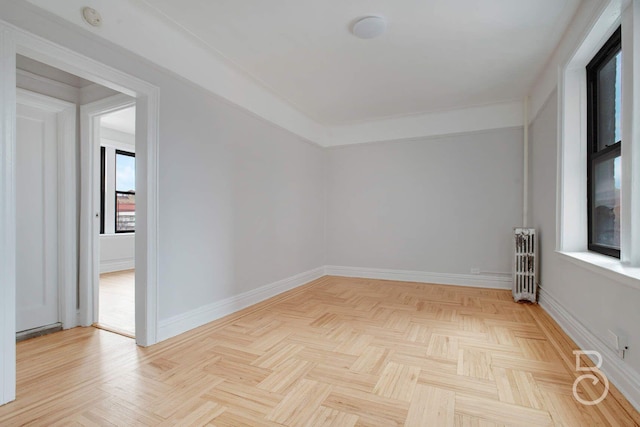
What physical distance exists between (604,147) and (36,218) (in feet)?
15.6

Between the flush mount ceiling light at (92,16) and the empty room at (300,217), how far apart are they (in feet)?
0.06

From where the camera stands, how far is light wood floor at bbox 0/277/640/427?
1615 mm

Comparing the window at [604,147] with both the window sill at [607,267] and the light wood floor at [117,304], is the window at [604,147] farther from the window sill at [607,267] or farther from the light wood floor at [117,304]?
the light wood floor at [117,304]

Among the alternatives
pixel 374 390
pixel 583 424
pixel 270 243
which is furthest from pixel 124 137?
pixel 583 424

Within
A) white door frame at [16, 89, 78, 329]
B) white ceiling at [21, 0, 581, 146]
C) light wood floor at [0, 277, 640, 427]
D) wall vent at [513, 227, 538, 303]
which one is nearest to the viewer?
light wood floor at [0, 277, 640, 427]

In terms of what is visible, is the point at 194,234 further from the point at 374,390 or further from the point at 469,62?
the point at 469,62

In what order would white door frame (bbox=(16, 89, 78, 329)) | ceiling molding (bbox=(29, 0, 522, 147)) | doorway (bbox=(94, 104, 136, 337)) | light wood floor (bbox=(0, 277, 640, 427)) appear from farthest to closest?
doorway (bbox=(94, 104, 136, 337)) → white door frame (bbox=(16, 89, 78, 329)) → ceiling molding (bbox=(29, 0, 522, 147)) → light wood floor (bbox=(0, 277, 640, 427))

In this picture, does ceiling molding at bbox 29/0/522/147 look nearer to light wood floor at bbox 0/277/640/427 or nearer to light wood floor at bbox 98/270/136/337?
light wood floor at bbox 0/277/640/427

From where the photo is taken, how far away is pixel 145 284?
8.19ft

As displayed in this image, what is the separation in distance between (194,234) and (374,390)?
200 centimetres

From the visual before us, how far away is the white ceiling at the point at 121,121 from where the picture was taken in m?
5.04

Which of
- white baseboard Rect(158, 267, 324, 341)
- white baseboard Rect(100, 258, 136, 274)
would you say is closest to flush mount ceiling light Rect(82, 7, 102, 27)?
white baseboard Rect(158, 267, 324, 341)

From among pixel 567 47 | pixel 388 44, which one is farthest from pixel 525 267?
pixel 388 44

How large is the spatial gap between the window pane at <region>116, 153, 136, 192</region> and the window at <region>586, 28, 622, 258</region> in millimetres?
7258
